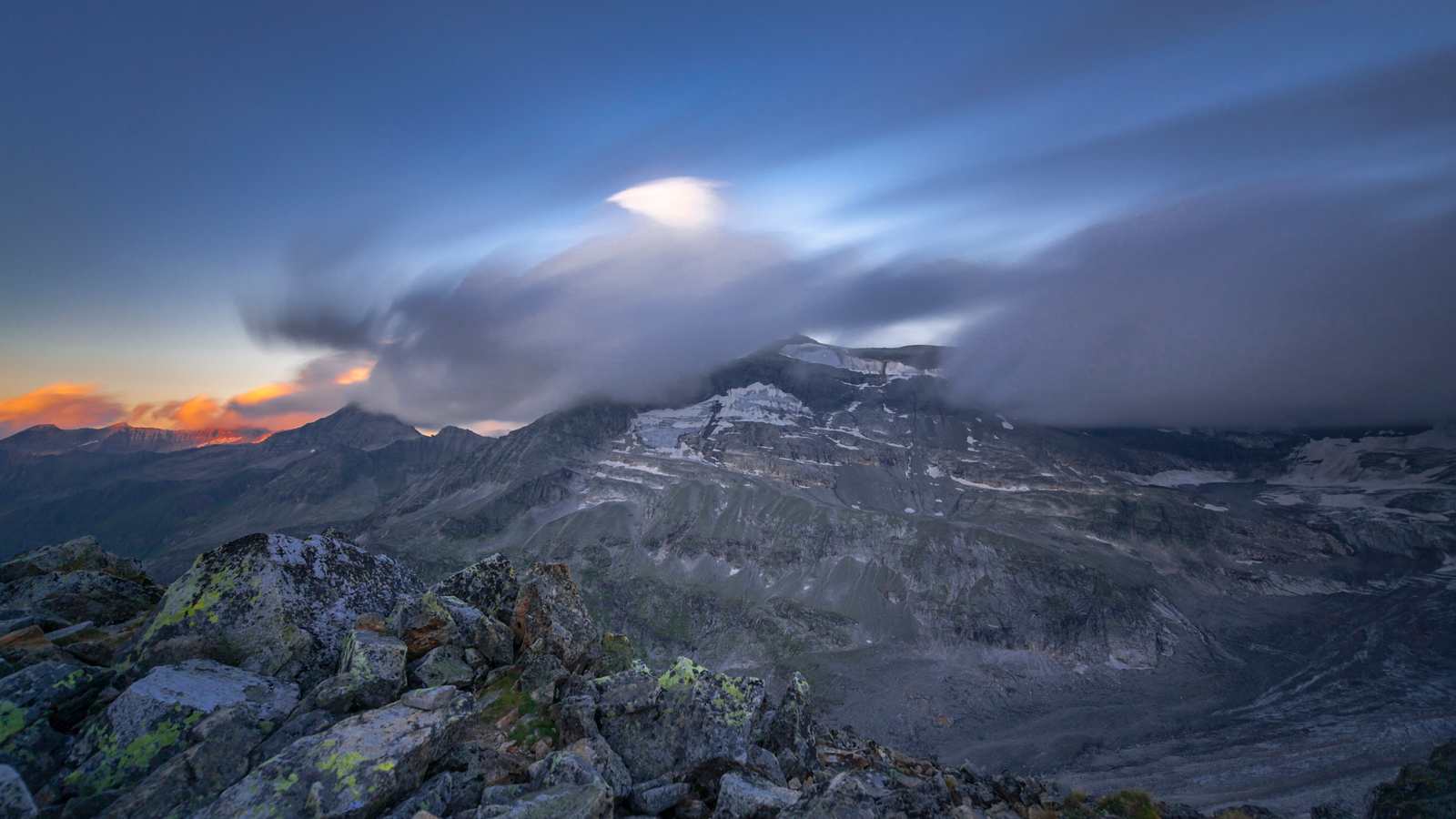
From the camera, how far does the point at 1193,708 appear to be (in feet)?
655

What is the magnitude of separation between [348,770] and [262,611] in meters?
6.20

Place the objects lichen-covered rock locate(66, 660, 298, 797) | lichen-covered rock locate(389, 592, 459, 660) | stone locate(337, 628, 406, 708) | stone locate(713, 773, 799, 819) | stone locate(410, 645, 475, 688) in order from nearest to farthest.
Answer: lichen-covered rock locate(66, 660, 298, 797) → stone locate(713, 773, 799, 819) → stone locate(337, 628, 406, 708) → stone locate(410, 645, 475, 688) → lichen-covered rock locate(389, 592, 459, 660)

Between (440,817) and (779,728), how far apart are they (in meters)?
10.4

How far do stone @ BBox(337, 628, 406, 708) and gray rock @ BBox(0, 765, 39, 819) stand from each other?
414cm

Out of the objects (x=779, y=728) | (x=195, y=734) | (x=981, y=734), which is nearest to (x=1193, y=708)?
(x=981, y=734)

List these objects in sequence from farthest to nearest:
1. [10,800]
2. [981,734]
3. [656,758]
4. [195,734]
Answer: [981,734]
[656,758]
[195,734]
[10,800]

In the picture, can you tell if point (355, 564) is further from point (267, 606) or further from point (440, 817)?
point (440, 817)

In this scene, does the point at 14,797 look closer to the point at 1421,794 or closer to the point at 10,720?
the point at 10,720

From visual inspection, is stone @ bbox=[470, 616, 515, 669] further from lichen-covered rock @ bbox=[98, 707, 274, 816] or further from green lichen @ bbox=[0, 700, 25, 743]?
green lichen @ bbox=[0, 700, 25, 743]

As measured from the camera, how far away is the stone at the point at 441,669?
1394 cm

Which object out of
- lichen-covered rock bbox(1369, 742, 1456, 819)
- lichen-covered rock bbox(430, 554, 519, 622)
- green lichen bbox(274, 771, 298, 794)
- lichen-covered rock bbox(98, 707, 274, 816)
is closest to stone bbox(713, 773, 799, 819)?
green lichen bbox(274, 771, 298, 794)

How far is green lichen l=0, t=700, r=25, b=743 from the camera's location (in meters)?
10.3

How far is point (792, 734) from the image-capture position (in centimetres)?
1791

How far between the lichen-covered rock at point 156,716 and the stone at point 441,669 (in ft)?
7.59
